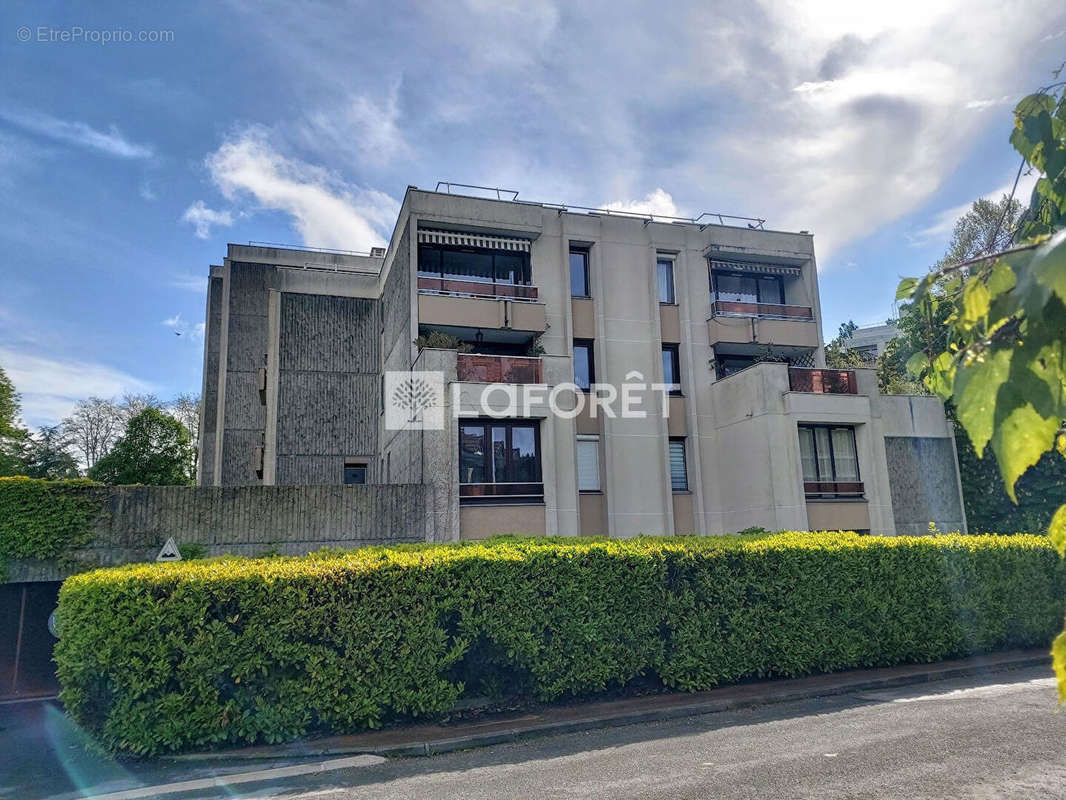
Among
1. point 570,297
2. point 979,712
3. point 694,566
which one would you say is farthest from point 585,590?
point 570,297

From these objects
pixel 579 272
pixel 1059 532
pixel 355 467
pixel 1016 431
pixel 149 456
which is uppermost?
pixel 579 272

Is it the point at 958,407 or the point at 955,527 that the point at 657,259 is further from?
the point at 958,407

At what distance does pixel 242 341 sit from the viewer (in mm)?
29281

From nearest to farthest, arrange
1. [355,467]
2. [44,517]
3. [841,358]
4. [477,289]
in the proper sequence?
1. [44,517]
2. [477,289]
3. [355,467]
4. [841,358]

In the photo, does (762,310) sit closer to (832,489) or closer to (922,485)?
(832,489)

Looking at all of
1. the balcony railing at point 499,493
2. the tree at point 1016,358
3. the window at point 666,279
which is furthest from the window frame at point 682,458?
the tree at point 1016,358

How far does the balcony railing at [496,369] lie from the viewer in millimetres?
19000

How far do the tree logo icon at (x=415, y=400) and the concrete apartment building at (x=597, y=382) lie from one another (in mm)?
315

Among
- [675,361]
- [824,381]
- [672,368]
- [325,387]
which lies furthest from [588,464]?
[325,387]

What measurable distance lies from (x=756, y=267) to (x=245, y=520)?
18721 mm

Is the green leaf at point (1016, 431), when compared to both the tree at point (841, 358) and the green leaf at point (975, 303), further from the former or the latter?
the tree at point (841, 358)

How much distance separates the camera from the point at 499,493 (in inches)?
738

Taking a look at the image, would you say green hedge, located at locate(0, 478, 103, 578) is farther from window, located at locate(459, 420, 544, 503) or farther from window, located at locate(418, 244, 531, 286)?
window, located at locate(418, 244, 531, 286)

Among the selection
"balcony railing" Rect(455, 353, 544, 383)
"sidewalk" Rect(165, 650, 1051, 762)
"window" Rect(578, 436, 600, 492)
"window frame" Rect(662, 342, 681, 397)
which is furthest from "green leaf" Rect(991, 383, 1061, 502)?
"window frame" Rect(662, 342, 681, 397)
